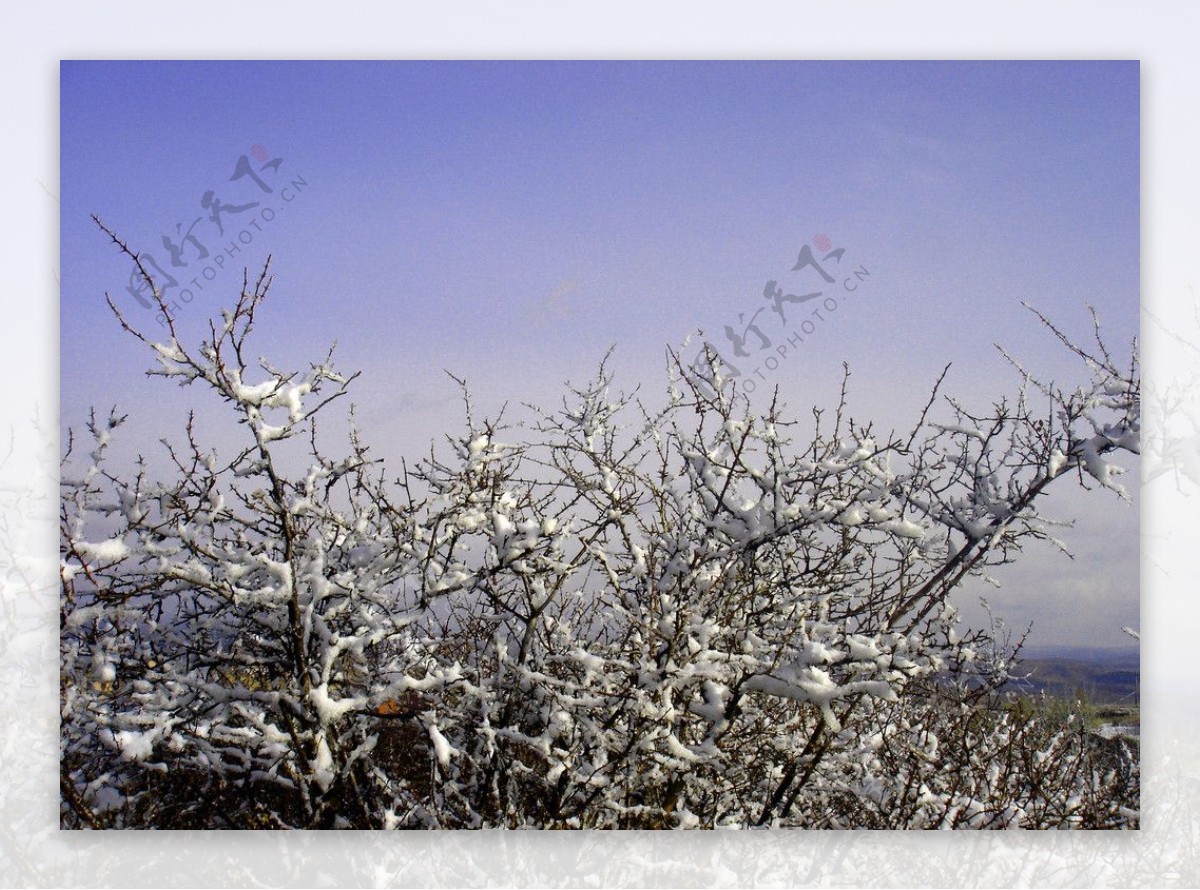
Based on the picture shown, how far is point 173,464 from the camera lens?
3.38 metres

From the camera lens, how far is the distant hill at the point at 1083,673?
347 centimetres

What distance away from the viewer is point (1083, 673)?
3523 mm


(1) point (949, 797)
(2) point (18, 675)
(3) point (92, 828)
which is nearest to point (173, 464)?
(2) point (18, 675)

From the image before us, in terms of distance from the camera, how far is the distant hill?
3.47 metres

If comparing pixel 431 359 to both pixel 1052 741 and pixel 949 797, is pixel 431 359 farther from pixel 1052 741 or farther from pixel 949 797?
pixel 1052 741

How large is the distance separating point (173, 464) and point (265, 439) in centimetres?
32
